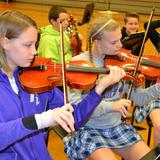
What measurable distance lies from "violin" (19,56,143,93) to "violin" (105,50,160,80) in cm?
20

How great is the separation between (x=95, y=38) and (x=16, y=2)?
1119cm

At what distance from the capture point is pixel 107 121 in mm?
1992

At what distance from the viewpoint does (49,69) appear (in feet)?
6.84

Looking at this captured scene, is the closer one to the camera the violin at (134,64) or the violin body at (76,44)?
the violin at (134,64)

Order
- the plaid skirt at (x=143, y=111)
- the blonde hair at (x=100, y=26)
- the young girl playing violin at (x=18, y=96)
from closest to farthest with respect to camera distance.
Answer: the young girl playing violin at (x=18, y=96) → the blonde hair at (x=100, y=26) → the plaid skirt at (x=143, y=111)

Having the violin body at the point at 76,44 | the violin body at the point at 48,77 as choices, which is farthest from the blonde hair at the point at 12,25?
the violin body at the point at 76,44

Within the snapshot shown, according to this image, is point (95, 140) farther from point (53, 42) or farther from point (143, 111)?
point (53, 42)

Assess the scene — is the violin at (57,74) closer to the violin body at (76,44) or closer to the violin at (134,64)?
the violin at (134,64)

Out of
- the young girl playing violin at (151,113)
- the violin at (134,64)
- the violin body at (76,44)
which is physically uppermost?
the violin at (134,64)

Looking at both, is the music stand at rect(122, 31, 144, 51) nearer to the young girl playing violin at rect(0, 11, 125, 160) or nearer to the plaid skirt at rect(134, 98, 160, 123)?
the plaid skirt at rect(134, 98, 160, 123)

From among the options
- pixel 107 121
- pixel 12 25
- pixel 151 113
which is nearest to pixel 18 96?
pixel 12 25

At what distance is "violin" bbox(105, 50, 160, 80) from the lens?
7.39 ft

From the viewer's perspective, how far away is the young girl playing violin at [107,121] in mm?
1853

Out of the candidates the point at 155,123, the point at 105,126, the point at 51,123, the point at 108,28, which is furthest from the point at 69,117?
the point at 155,123
